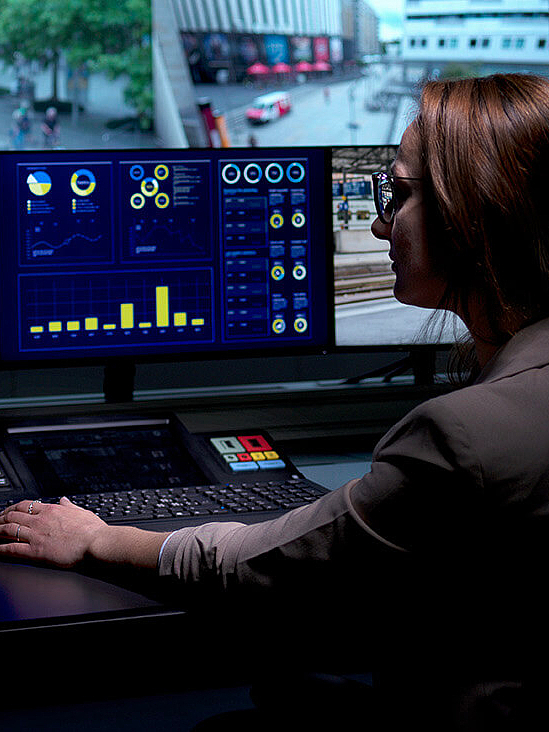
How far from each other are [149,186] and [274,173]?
22 centimetres

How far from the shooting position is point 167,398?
163cm

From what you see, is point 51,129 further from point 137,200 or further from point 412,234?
point 412,234

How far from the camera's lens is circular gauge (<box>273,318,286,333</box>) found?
5.27 ft

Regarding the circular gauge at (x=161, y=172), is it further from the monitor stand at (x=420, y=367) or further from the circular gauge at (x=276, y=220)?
the monitor stand at (x=420, y=367)

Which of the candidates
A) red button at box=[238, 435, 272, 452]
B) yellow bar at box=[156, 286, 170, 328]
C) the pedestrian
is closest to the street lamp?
the pedestrian

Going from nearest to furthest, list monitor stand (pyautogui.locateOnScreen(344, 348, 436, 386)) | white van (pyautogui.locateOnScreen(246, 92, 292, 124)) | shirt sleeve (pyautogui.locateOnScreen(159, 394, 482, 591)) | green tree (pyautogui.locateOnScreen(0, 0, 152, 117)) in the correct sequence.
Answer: shirt sleeve (pyautogui.locateOnScreen(159, 394, 482, 591)) → monitor stand (pyautogui.locateOnScreen(344, 348, 436, 386)) → green tree (pyautogui.locateOnScreen(0, 0, 152, 117)) → white van (pyautogui.locateOnScreen(246, 92, 292, 124))

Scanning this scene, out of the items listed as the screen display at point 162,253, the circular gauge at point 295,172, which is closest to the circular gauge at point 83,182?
the screen display at point 162,253

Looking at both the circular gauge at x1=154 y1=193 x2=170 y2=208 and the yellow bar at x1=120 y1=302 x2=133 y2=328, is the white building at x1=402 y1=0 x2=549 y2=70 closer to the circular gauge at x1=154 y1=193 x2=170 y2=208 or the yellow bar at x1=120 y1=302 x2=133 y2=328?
the circular gauge at x1=154 y1=193 x2=170 y2=208

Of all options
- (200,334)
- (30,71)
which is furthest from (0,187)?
(30,71)

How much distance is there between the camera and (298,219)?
160 centimetres

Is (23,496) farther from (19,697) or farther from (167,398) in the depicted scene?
(19,697)

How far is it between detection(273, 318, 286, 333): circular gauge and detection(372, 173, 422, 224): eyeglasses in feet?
2.02

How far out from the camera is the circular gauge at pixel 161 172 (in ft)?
5.03

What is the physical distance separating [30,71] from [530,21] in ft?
5.90
